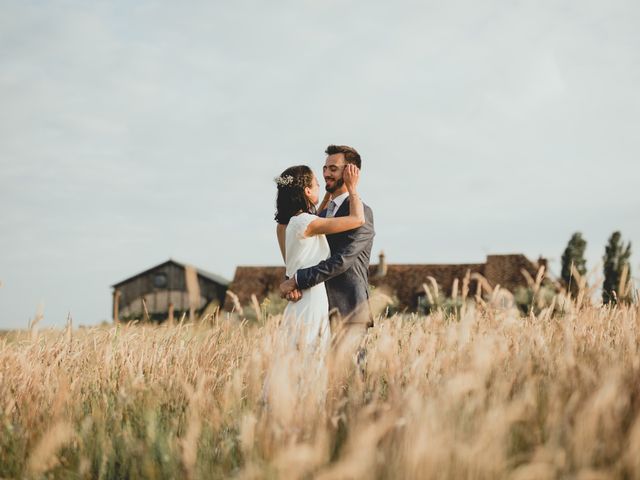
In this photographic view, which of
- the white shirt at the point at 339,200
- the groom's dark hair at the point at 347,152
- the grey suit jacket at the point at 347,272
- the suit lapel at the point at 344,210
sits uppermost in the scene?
the groom's dark hair at the point at 347,152

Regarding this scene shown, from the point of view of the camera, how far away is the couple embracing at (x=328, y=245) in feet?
15.4

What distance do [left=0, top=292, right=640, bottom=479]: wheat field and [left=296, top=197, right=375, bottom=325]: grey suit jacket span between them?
21.6 inches

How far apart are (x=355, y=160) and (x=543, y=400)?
2789mm

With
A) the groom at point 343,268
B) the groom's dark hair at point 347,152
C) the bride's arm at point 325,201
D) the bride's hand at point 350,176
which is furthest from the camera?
the bride's arm at point 325,201

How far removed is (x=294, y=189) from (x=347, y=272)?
2.67 feet

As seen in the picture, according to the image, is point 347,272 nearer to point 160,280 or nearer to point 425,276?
point 425,276

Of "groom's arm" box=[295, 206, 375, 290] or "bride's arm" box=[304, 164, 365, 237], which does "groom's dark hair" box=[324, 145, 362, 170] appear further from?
"groom's arm" box=[295, 206, 375, 290]

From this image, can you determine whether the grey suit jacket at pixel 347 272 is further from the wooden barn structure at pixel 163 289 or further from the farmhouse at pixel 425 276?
the wooden barn structure at pixel 163 289

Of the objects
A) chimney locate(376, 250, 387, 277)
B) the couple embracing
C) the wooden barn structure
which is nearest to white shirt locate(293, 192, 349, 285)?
the couple embracing

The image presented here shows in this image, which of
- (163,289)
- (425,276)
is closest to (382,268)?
(425,276)

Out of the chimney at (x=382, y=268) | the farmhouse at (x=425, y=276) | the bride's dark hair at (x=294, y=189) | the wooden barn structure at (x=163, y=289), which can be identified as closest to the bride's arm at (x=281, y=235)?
the bride's dark hair at (x=294, y=189)

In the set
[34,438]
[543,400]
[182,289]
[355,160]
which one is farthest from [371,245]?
[182,289]

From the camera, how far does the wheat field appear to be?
2.36 metres

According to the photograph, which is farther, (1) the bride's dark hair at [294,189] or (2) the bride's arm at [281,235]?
(2) the bride's arm at [281,235]
